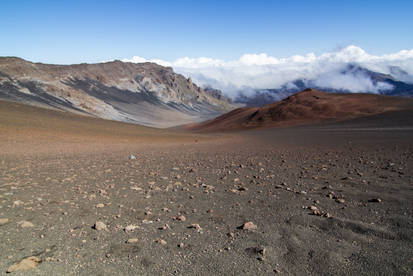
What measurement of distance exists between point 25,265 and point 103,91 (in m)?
135

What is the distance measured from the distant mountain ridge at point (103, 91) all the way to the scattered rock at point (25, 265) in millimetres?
76138

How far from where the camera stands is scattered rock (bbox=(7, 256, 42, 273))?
11.1 feet

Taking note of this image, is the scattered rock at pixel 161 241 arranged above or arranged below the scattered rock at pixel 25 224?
above

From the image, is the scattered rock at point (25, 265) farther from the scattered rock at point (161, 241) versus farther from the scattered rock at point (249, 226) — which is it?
the scattered rock at point (249, 226)

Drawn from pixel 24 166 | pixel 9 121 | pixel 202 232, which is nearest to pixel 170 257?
pixel 202 232

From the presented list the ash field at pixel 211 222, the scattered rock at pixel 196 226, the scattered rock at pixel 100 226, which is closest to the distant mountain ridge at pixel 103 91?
the ash field at pixel 211 222

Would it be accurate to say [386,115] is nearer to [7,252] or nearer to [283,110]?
[283,110]

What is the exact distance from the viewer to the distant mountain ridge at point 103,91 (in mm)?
83312

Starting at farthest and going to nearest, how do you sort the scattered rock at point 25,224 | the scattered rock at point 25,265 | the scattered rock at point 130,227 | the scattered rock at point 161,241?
the scattered rock at point 25,224 < the scattered rock at point 130,227 < the scattered rock at point 161,241 < the scattered rock at point 25,265

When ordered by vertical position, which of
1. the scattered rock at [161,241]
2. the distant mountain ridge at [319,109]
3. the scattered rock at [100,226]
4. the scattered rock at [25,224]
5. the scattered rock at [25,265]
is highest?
the distant mountain ridge at [319,109]

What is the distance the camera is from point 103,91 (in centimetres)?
12975

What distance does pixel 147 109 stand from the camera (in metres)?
132

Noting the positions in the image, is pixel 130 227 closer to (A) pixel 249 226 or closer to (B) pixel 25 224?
(B) pixel 25 224

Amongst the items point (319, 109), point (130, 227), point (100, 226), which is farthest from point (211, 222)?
point (319, 109)
